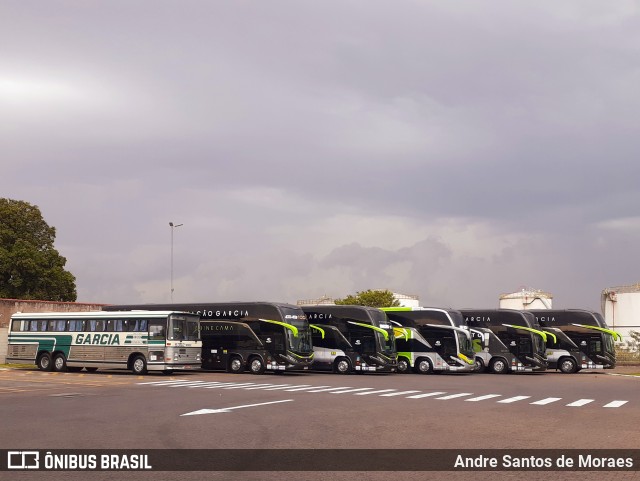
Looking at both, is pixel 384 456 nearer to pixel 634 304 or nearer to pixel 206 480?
Result: pixel 206 480

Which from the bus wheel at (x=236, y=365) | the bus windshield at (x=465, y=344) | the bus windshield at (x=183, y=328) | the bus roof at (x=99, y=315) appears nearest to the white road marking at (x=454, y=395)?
the bus windshield at (x=183, y=328)

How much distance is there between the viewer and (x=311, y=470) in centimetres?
993

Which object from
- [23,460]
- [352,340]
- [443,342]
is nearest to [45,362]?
[352,340]

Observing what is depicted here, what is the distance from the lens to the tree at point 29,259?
59031 mm

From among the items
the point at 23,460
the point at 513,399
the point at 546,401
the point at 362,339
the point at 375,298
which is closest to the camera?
the point at 23,460

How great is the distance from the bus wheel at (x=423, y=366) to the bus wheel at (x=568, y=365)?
992cm

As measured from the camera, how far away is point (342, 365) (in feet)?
130

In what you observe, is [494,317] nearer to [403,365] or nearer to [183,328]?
[403,365]

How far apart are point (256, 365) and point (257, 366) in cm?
9

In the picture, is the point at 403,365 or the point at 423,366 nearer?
the point at 423,366

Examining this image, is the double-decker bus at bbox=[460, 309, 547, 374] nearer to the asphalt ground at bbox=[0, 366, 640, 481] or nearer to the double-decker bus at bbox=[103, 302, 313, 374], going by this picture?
the double-decker bus at bbox=[103, 302, 313, 374]

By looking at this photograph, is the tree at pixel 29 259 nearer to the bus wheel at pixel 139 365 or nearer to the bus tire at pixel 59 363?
the bus tire at pixel 59 363

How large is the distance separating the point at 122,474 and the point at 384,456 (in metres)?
3.72

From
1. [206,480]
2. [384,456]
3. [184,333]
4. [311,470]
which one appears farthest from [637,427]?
[184,333]
